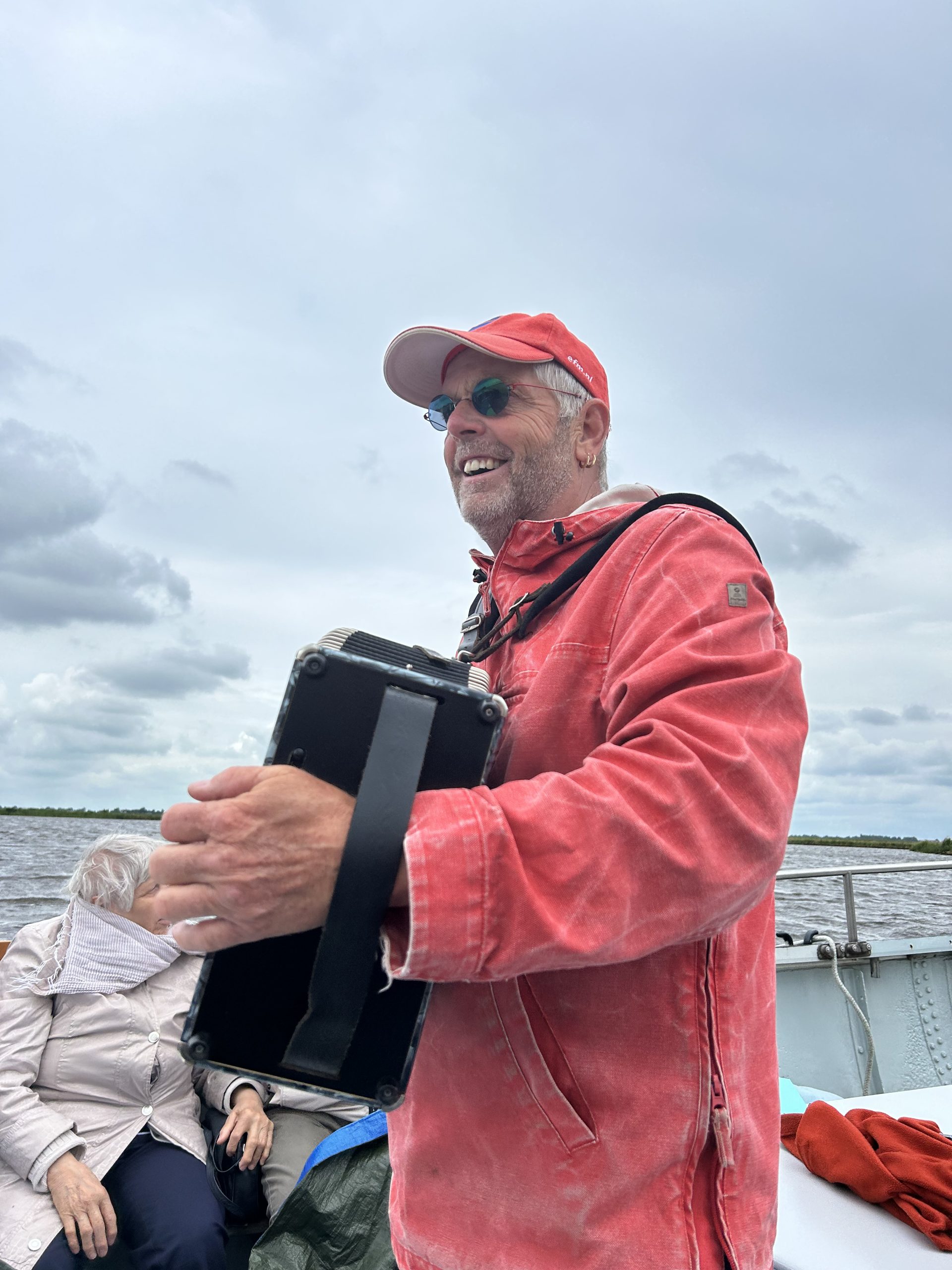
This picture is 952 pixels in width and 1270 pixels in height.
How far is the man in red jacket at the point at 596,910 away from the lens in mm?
911

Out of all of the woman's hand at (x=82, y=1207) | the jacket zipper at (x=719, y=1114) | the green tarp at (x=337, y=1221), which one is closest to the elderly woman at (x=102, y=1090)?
the woman's hand at (x=82, y=1207)

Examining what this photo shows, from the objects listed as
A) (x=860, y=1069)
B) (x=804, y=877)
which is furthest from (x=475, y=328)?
(x=860, y=1069)

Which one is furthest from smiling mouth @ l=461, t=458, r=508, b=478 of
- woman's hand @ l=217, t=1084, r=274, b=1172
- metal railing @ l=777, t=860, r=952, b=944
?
metal railing @ l=777, t=860, r=952, b=944

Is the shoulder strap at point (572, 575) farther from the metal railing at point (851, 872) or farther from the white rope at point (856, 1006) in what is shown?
the metal railing at point (851, 872)

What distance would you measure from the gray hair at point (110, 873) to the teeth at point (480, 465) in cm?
289

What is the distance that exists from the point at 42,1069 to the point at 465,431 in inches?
130

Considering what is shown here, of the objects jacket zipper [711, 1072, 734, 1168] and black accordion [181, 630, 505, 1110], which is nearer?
black accordion [181, 630, 505, 1110]

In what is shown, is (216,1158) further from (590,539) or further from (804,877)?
(804,877)

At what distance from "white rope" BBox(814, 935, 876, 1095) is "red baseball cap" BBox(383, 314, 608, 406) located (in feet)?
14.9

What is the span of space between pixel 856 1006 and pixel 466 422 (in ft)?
15.6

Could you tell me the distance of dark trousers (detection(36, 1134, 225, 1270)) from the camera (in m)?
3.14

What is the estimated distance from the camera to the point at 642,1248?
3.73 ft

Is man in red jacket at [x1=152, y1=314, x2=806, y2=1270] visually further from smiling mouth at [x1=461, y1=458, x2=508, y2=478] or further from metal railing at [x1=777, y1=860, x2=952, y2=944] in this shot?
metal railing at [x1=777, y1=860, x2=952, y2=944]

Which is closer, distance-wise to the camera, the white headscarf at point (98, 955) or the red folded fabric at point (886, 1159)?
the red folded fabric at point (886, 1159)
